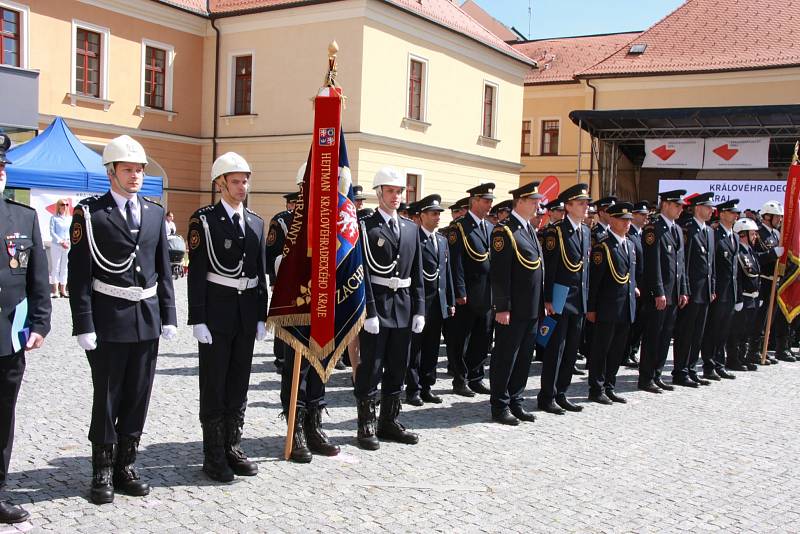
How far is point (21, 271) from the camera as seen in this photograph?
4.30 meters

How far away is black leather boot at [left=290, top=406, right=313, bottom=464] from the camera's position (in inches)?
213

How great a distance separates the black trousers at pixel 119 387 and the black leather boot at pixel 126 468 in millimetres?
53

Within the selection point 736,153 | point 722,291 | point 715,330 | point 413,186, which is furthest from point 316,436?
point 413,186

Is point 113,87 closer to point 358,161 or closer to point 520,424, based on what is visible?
point 358,161

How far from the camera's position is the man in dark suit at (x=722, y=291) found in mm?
9461

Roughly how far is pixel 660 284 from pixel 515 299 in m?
2.25

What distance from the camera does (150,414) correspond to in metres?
6.49

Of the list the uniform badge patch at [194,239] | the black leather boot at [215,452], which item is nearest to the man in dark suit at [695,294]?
the black leather boot at [215,452]

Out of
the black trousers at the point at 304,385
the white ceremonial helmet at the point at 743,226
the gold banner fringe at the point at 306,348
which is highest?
the white ceremonial helmet at the point at 743,226

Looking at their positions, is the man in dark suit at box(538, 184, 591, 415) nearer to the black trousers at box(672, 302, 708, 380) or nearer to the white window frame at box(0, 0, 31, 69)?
the black trousers at box(672, 302, 708, 380)

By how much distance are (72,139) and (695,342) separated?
1252 centimetres

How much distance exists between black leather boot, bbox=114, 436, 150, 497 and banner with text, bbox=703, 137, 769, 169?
18.2m

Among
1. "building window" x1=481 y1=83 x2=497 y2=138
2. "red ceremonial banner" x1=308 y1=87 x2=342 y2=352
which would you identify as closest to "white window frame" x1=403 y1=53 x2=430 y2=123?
"building window" x1=481 y1=83 x2=497 y2=138

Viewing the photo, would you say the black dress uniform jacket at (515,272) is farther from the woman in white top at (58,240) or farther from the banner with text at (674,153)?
the banner with text at (674,153)
